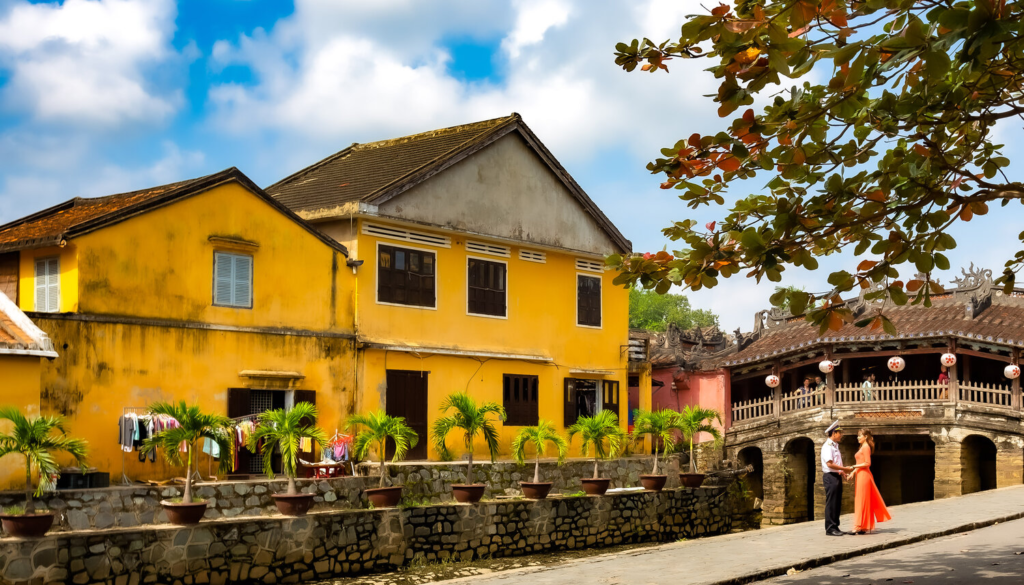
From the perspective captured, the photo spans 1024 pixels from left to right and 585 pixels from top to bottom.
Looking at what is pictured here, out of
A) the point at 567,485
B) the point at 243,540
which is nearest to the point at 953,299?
the point at 567,485

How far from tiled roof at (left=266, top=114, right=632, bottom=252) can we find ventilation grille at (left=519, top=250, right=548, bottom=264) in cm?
168

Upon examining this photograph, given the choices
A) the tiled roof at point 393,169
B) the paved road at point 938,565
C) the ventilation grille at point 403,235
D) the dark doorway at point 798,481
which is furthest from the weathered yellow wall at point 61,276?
the dark doorway at point 798,481

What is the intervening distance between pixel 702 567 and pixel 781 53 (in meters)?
8.15

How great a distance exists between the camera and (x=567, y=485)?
22484mm

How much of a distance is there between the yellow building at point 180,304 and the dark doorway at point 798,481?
14285mm

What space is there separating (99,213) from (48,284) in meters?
1.66

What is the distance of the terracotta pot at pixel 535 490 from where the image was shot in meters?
20.3

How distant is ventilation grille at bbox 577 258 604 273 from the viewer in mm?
25875

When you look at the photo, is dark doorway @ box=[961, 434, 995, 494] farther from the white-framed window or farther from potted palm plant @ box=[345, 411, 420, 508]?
the white-framed window

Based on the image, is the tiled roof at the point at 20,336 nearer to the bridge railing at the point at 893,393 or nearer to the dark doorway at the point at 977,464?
the bridge railing at the point at 893,393

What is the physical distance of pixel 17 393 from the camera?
15.4 m

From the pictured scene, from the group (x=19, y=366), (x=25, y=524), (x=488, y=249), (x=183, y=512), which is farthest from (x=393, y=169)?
(x=25, y=524)

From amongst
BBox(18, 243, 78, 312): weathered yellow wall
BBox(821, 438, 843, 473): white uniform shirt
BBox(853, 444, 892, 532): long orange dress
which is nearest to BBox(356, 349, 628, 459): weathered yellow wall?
BBox(18, 243, 78, 312): weathered yellow wall

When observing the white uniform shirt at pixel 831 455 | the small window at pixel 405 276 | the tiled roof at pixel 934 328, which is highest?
→ the small window at pixel 405 276
